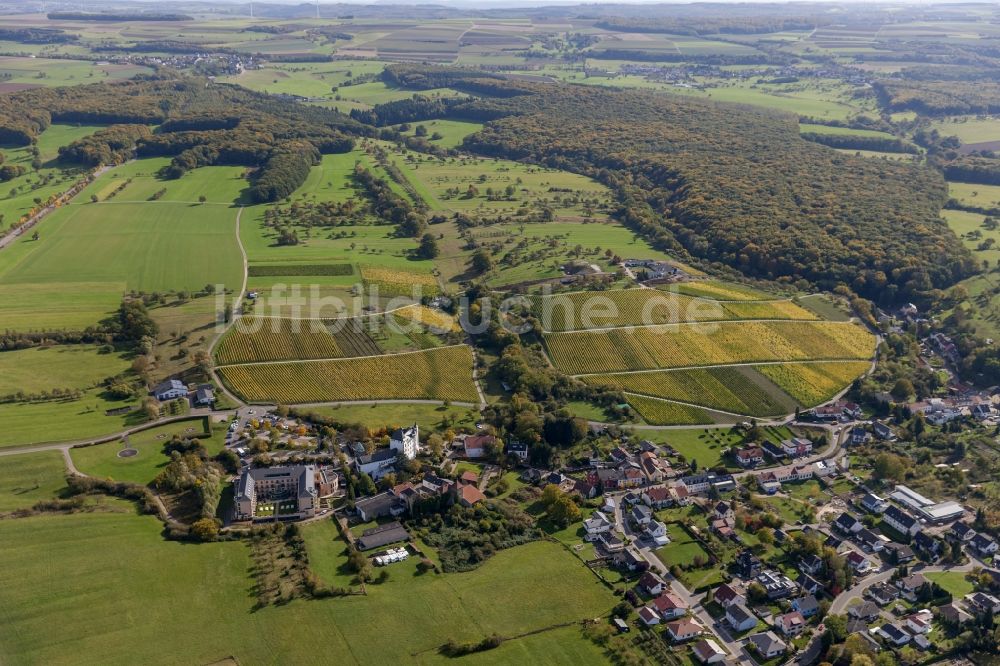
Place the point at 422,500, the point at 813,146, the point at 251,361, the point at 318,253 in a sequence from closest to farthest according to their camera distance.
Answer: the point at 422,500 < the point at 251,361 < the point at 318,253 < the point at 813,146

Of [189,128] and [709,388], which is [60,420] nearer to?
[709,388]

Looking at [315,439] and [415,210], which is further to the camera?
[415,210]

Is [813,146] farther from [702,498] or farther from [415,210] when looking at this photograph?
[702,498]

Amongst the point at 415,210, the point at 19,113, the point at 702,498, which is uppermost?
the point at 19,113

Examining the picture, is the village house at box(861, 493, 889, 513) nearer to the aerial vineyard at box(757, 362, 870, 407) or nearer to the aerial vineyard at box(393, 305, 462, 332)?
the aerial vineyard at box(757, 362, 870, 407)

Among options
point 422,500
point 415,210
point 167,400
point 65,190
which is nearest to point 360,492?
point 422,500

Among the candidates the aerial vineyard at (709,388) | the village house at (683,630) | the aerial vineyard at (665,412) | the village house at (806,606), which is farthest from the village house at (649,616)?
the aerial vineyard at (709,388)

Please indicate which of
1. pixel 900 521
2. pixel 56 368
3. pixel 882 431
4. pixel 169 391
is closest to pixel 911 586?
pixel 900 521
